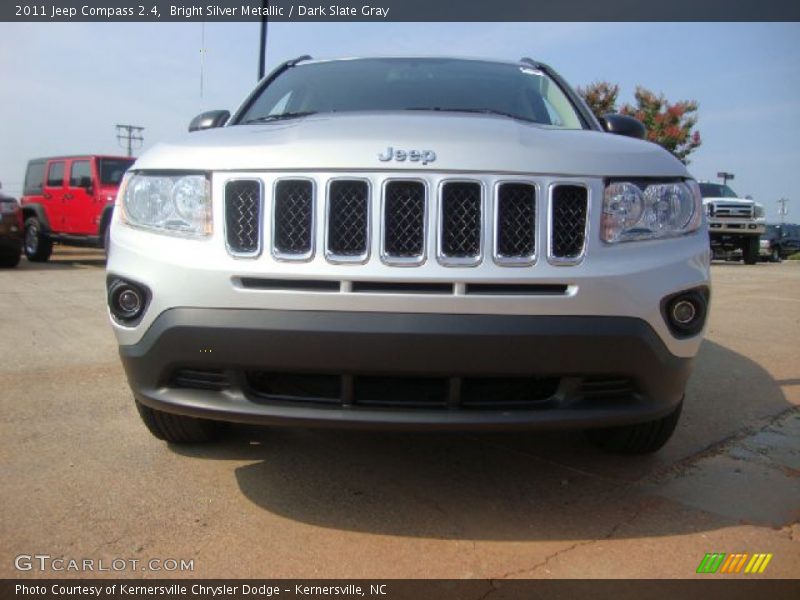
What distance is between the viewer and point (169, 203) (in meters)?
2.21

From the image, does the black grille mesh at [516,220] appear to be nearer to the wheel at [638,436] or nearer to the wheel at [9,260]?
the wheel at [638,436]

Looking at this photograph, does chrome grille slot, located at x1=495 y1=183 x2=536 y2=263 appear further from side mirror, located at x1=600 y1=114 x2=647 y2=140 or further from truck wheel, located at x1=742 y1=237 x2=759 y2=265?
truck wheel, located at x1=742 y1=237 x2=759 y2=265

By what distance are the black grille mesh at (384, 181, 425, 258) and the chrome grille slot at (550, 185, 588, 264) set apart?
40cm

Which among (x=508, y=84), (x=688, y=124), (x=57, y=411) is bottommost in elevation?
(x=57, y=411)

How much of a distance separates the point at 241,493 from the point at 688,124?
28.6 m

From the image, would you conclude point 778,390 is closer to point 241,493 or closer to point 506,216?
point 506,216

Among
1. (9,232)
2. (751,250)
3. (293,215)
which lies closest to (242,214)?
(293,215)

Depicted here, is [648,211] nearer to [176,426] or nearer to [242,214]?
[242,214]

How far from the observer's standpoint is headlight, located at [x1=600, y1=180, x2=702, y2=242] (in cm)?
212

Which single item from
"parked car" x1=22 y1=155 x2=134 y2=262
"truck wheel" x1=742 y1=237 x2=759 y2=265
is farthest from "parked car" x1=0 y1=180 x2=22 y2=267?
"truck wheel" x1=742 y1=237 x2=759 y2=265

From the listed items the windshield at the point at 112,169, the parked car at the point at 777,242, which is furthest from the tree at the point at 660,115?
the windshield at the point at 112,169

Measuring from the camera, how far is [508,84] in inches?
133

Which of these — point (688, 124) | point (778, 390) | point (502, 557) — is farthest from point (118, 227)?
point (688, 124)
